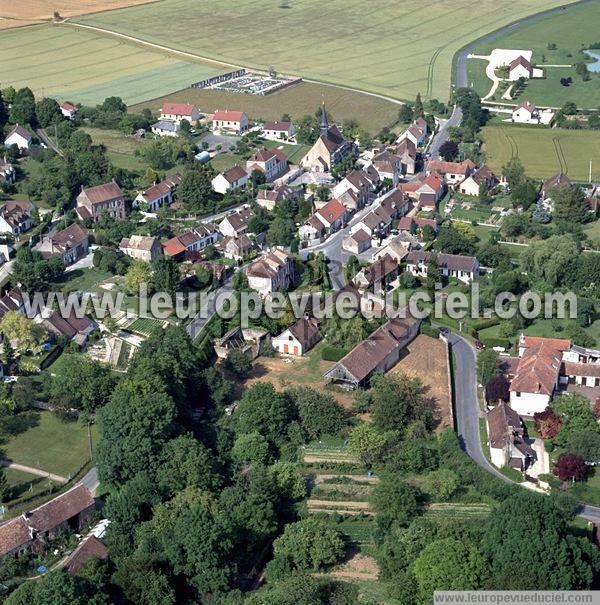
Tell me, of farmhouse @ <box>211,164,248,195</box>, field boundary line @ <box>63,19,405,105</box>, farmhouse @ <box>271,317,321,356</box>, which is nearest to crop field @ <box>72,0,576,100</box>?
field boundary line @ <box>63,19,405,105</box>

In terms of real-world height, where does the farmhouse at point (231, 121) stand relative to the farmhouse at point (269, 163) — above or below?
above

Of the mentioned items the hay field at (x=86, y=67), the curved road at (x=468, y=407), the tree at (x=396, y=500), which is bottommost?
the curved road at (x=468, y=407)

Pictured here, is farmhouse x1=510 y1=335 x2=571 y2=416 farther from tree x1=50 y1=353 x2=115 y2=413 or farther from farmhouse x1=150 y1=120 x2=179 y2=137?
farmhouse x1=150 y1=120 x2=179 y2=137

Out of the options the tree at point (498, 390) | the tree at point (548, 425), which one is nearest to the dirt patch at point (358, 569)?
the tree at point (548, 425)

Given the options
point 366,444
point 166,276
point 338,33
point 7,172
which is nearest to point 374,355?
point 366,444

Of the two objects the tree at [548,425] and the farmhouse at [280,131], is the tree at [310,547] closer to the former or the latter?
the tree at [548,425]

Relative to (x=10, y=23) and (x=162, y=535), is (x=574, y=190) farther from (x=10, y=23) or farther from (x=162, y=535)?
(x=10, y=23)
